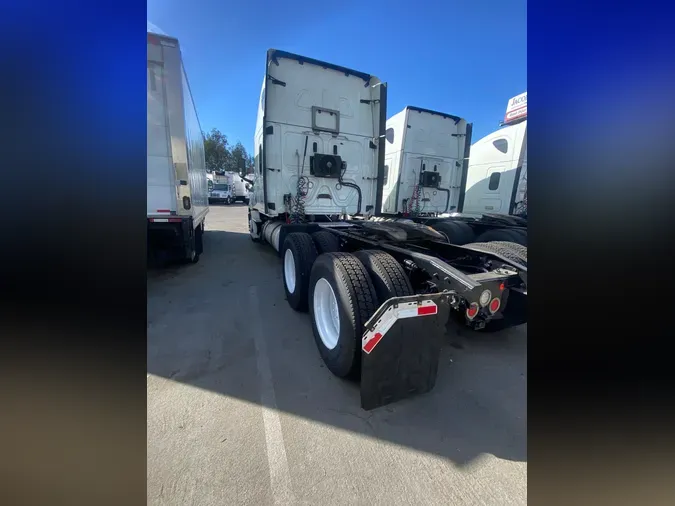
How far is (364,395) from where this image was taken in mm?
2098

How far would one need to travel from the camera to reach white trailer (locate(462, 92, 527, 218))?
8.94 m

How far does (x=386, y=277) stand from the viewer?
2.59 metres

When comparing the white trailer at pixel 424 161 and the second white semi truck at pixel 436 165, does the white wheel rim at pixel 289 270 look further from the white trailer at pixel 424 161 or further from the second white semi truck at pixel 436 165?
the white trailer at pixel 424 161

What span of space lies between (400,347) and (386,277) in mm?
710

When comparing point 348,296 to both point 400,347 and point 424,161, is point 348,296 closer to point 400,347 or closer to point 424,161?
point 400,347

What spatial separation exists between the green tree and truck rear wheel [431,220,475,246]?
42997 millimetres

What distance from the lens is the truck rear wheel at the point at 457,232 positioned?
6328 millimetres

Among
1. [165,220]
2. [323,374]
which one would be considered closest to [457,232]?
[323,374]

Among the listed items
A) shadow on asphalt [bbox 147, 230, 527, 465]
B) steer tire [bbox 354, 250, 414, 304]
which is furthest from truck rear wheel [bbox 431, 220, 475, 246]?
steer tire [bbox 354, 250, 414, 304]

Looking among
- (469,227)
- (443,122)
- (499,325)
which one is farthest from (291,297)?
(443,122)
